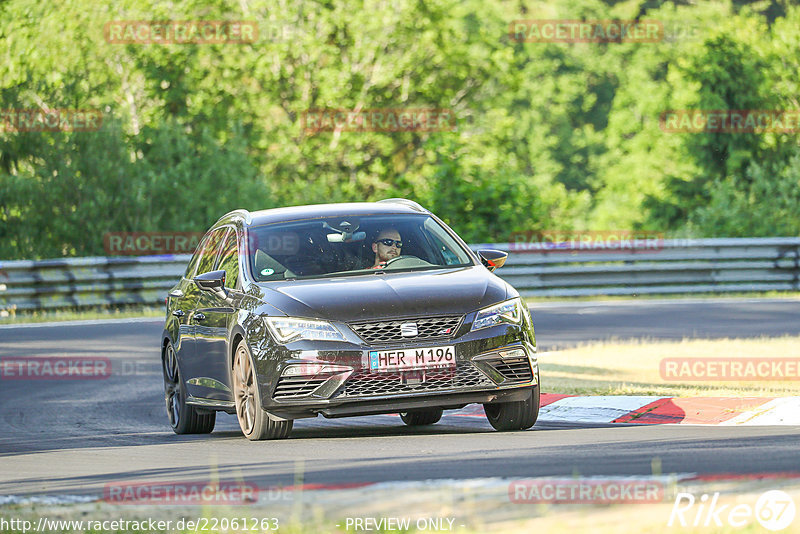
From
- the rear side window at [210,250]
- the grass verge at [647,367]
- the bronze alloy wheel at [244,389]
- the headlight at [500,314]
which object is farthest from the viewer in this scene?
the grass verge at [647,367]

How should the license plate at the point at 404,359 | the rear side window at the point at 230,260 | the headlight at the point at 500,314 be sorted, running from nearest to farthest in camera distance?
the license plate at the point at 404,359
the headlight at the point at 500,314
the rear side window at the point at 230,260

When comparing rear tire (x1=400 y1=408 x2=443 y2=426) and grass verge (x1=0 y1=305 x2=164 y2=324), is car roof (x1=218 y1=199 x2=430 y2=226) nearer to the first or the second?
rear tire (x1=400 y1=408 x2=443 y2=426)

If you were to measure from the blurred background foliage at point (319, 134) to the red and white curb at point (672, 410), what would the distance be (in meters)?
19.7

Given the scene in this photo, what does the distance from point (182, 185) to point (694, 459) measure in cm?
2547

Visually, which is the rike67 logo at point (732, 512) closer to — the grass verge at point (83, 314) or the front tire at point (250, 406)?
the front tire at point (250, 406)

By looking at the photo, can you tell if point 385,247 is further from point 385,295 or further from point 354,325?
point 354,325

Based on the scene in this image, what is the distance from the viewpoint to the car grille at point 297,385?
29.7 feet

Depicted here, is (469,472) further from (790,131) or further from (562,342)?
(790,131)

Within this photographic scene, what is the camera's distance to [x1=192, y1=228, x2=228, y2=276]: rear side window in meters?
11.3

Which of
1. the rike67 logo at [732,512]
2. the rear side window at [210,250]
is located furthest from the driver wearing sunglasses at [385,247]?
the rike67 logo at [732,512]

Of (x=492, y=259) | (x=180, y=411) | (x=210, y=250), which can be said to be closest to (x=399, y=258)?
(x=492, y=259)

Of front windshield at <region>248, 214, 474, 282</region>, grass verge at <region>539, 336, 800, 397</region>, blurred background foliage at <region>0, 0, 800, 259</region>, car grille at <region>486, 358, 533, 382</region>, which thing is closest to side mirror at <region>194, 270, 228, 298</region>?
front windshield at <region>248, 214, 474, 282</region>

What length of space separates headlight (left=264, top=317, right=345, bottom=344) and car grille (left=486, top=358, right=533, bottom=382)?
1.02 m

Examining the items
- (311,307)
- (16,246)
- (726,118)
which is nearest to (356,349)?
(311,307)
